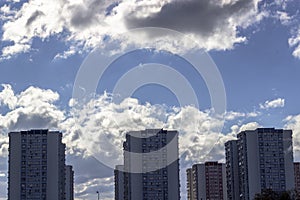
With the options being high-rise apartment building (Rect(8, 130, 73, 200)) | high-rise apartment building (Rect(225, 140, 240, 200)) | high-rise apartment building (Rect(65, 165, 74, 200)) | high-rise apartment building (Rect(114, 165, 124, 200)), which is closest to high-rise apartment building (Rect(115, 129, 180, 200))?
high-rise apartment building (Rect(225, 140, 240, 200))

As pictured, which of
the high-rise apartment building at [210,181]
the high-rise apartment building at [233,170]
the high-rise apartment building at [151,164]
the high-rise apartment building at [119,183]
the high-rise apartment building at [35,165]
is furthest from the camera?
the high-rise apartment building at [210,181]

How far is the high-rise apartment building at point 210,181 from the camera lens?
19075 cm

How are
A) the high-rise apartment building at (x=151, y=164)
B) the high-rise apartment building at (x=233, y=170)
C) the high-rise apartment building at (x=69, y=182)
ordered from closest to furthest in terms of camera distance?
the high-rise apartment building at (x=151, y=164) < the high-rise apartment building at (x=233, y=170) < the high-rise apartment building at (x=69, y=182)

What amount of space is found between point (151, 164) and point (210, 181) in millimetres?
56423

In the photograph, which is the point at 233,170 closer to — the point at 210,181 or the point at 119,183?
the point at 119,183

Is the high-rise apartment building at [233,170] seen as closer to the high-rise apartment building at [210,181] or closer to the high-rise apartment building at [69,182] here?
the high-rise apartment building at [210,181]

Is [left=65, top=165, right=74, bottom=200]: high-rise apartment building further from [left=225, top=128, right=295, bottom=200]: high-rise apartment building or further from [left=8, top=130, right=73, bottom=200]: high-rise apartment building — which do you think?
[left=225, top=128, right=295, bottom=200]: high-rise apartment building

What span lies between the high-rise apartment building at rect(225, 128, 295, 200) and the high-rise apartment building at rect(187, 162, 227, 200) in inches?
2041

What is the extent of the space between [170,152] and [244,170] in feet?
50.4

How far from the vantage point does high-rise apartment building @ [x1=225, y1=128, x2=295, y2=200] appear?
134500 millimetres

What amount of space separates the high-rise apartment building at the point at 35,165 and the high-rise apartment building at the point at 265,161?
121ft

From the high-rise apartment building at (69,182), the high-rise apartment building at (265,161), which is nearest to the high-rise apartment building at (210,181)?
the high-rise apartment building at (69,182)

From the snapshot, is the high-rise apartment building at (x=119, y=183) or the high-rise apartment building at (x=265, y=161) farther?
the high-rise apartment building at (x=119, y=183)

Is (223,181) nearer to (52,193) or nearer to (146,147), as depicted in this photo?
(146,147)
